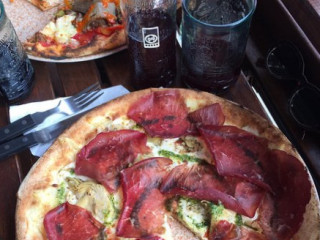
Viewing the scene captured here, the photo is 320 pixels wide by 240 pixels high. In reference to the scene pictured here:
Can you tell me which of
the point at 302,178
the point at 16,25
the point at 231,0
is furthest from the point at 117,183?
the point at 16,25

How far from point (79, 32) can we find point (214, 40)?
0.43 m

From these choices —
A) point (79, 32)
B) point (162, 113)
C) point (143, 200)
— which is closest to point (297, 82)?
point (162, 113)

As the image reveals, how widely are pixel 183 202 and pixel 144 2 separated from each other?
1.53 ft

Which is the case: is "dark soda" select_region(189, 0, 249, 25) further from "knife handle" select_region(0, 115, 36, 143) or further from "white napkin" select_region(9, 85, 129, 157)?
"knife handle" select_region(0, 115, 36, 143)

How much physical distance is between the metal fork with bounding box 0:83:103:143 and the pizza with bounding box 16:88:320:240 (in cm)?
10

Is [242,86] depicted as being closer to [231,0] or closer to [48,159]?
[231,0]

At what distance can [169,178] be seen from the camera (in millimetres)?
888

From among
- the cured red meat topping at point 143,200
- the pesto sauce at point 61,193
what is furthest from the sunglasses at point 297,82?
the pesto sauce at point 61,193

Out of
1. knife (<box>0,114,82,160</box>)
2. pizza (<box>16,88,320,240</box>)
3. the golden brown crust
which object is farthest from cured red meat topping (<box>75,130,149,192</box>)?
the golden brown crust

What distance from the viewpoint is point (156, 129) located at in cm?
96

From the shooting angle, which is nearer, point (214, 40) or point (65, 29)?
point (214, 40)

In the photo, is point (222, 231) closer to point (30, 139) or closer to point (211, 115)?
point (211, 115)

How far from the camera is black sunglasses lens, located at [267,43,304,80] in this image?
1.06 metres

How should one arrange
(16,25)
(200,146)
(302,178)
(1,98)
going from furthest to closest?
(16,25), (1,98), (200,146), (302,178)
